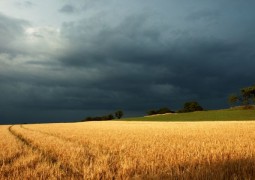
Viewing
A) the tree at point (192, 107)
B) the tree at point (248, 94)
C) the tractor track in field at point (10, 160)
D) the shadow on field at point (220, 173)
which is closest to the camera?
the shadow on field at point (220, 173)

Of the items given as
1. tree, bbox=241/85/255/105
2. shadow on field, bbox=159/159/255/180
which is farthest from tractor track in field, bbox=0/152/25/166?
tree, bbox=241/85/255/105

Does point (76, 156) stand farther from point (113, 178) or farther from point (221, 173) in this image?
point (221, 173)

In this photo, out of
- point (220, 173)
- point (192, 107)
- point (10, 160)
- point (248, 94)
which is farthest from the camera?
point (192, 107)

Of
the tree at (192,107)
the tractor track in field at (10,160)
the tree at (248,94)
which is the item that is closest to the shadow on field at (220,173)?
the tractor track in field at (10,160)

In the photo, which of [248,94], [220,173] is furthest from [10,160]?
[248,94]

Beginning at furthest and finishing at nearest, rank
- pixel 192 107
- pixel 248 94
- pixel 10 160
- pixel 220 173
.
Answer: pixel 192 107 → pixel 248 94 → pixel 10 160 → pixel 220 173

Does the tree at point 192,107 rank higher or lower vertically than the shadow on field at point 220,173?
higher

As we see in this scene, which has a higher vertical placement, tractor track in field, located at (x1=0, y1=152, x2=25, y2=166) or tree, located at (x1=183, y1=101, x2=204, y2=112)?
tree, located at (x1=183, y1=101, x2=204, y2=112)

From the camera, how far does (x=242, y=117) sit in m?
64.1

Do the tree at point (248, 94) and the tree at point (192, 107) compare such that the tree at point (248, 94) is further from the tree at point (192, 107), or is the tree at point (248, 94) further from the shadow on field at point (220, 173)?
the shadow on field at point (220, 173)

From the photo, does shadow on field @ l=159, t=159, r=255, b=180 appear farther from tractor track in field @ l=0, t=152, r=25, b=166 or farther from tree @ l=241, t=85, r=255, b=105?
tree @ l=241, t=85, r=255, b=105

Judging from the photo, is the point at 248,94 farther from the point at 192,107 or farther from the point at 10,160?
the point at 10,160

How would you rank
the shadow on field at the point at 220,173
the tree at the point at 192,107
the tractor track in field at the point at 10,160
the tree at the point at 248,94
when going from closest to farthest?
the shadow on field at the point at 220,173 → the tractor track in field at the point at 10,160 → the tree at the point at 248,94 → the tree at the point at 192,107

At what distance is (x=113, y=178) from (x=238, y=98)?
94058 mm
